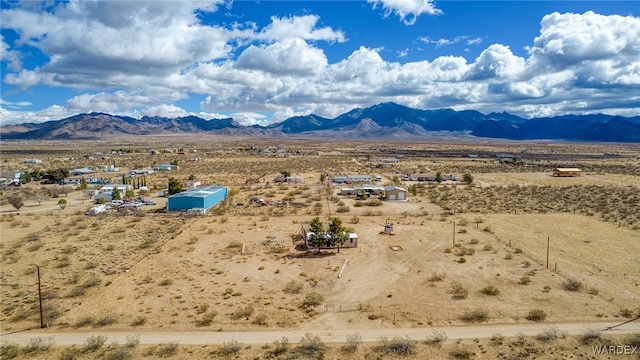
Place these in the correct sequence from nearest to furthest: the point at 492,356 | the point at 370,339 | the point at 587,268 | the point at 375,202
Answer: the point at 492,356, the point at 370,339, the point at 587,268, the point at 375,202

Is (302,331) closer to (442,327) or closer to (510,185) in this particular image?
(442,327)

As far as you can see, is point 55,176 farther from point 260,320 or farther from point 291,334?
point 291,334

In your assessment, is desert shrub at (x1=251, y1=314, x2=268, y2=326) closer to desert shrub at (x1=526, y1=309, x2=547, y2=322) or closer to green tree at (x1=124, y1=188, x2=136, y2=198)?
desert shrub at (x1=526, y1=309, x2=547, y2=322)

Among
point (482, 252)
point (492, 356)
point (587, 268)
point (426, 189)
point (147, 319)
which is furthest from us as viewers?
point (426, 189)

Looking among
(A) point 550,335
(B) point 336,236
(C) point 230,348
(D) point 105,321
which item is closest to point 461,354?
(A) point 550,335

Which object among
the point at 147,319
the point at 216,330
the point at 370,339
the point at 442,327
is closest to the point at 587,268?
the point at 442,327

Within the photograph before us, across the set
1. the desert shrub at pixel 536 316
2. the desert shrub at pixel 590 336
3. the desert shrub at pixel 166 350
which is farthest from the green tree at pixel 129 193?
the desert shrub at pixel 590 336
